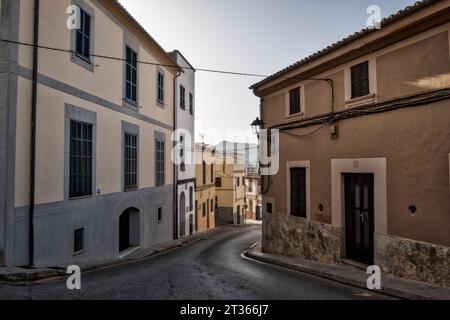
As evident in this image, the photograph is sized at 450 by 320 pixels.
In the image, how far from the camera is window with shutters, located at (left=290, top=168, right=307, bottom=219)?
10789mm

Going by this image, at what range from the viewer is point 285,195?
38.2ft

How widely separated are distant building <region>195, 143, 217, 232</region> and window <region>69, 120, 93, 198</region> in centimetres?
1432

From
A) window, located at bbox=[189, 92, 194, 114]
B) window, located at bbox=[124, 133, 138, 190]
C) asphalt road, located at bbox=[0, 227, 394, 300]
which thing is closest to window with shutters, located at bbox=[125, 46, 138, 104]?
window, located at bbox=[124, 133, 138, 190]

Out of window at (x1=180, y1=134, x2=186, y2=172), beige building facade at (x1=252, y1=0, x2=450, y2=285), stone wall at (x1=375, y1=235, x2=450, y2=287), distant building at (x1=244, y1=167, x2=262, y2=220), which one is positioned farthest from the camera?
distant building at (x1=244, y1=167, x2=262, y2=220)

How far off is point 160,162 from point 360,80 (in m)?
9.69

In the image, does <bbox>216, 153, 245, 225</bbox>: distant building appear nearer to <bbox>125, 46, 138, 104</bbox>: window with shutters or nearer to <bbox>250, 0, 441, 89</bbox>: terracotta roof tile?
<bbox>125, 46, 138, 104</bbox>: window with shutters

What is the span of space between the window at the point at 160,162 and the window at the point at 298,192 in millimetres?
6570

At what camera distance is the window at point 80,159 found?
8.97 meters

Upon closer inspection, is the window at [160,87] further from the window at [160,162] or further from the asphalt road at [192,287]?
the asphalt road at [192,287]

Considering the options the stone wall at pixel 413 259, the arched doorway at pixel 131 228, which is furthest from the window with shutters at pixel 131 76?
the stone wall at pixel 413 259

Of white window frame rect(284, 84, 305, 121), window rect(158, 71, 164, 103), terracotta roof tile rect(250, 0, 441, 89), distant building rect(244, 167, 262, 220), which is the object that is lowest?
distant building rect(244, 167, 262, 220)

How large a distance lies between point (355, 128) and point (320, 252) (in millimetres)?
3658

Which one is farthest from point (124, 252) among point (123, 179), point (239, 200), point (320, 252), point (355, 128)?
point (239, 200)

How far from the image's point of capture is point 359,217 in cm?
883
